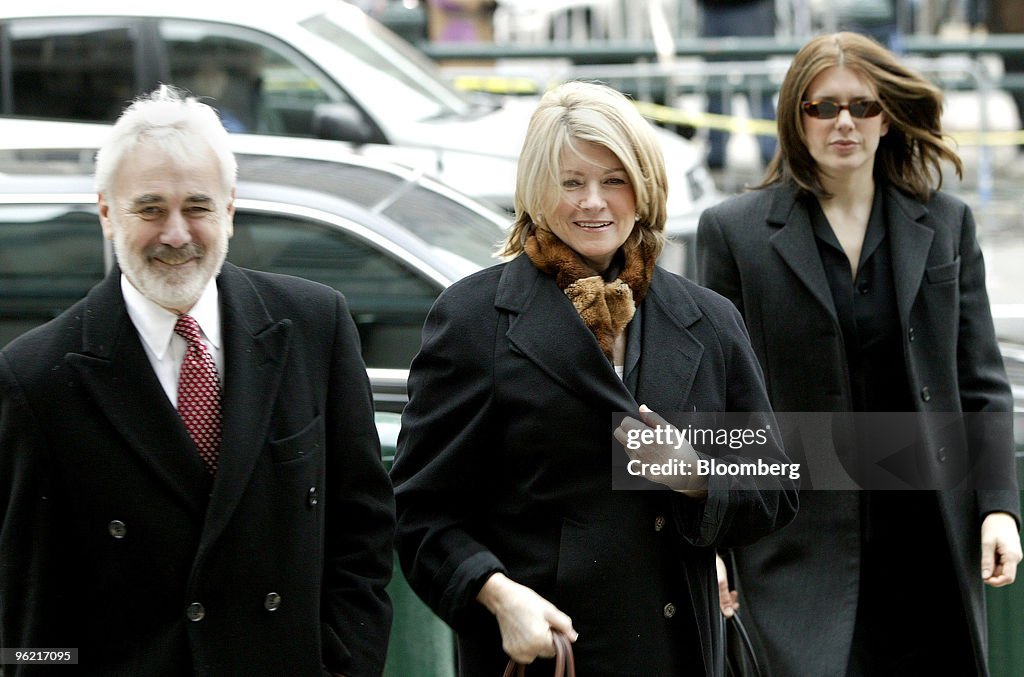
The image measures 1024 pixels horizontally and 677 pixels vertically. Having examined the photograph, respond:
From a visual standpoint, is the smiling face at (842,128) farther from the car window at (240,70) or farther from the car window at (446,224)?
the car window at (240,70)

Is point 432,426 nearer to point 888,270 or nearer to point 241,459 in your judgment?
point 241,459

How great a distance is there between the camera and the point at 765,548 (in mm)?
3889

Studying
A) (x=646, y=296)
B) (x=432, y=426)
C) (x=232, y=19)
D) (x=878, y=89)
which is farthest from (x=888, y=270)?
(x=232, y=19)

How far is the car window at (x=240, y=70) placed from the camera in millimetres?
7969

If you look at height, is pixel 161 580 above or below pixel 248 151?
below

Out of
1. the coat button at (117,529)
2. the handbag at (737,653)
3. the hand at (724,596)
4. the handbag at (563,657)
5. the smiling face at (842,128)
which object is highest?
the smiling face at (842,128)

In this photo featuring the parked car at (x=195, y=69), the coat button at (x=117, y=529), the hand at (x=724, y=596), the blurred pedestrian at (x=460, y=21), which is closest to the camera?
the coat button at (x=117, y=529)

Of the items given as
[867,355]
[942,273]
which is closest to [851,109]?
[942,273]

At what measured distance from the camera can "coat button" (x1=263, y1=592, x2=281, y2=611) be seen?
9.37ft

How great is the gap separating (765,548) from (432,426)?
4.00 feet

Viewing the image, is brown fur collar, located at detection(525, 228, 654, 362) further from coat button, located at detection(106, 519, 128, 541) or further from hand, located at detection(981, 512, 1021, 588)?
hand, located at detection(981, 512, 1021, 588)

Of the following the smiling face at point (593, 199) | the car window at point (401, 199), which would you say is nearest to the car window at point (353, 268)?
the car window at point (401, 199)

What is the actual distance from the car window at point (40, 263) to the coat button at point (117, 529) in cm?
249

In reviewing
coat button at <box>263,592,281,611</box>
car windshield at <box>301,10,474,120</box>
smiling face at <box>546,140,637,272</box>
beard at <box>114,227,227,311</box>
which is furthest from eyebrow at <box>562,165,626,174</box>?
car windshield at <box>301,10,474,120</box>
